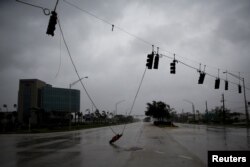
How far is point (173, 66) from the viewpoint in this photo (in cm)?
2244

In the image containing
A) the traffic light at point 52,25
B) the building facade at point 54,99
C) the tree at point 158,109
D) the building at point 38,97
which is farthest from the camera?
the building at point 38,97

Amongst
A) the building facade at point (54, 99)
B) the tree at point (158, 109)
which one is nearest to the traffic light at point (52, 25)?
the tree at point (158, 109)

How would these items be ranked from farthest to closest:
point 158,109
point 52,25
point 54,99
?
point 54,99 < point 158,109 < point 52,25

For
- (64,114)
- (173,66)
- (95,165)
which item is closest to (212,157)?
(95,165)

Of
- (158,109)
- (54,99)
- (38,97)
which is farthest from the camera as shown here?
(38,97)

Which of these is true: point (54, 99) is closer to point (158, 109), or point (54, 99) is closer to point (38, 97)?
point (38, 97)

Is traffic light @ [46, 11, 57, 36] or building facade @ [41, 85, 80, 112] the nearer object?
traffic light @ [46, 11, 57, 36]

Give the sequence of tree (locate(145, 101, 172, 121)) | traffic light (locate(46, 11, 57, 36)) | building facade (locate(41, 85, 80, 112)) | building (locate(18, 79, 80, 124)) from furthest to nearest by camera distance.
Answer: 1. building (locate(18, 79, 80, 124))
2. building facade (locate(41, 85, 80, 112))
3. tree (locate(145, 101, 172, 121))
4. traffic light (locate(46, 11, 57, 36))

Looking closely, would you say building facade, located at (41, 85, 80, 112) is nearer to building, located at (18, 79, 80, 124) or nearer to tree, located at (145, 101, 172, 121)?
building, located at (18, 79, 80, 124)

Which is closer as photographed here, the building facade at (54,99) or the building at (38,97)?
the building facade at (54,99)

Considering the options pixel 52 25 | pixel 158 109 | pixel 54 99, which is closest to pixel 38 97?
pixel 54 99

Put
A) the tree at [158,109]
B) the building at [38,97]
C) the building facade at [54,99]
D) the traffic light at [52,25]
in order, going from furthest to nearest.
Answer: the building at [38,97] → the building facade at [54,99] → the tree at [158,109] → the traffic light at [52,25]

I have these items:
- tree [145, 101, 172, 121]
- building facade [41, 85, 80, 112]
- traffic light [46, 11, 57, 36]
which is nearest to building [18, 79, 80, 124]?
building facade [41, 85, 80, 112]

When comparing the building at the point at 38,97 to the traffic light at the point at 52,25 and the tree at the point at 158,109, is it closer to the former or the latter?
the tree at the point at 158,109
